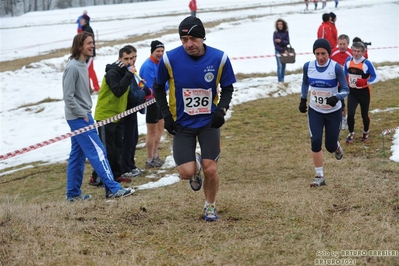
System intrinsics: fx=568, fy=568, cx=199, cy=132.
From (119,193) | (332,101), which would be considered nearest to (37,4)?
(119,193)

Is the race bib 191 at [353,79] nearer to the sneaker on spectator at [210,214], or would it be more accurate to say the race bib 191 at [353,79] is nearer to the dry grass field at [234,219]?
the dry grass field at [234,219]

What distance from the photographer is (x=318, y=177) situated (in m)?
7.99

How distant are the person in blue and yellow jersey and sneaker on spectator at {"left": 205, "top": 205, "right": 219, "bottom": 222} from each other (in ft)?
17.8

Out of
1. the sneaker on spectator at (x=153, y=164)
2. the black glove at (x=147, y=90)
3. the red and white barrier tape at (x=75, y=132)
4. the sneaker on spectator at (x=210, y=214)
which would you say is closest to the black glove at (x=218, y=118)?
the sneaker on spectator at (x=210, y=214)

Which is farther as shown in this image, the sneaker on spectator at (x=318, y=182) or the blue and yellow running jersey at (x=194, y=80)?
the sneaker on spectator at (x=318, y=182)

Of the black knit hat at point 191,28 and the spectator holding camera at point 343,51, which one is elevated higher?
the black knit hat at point 191,28

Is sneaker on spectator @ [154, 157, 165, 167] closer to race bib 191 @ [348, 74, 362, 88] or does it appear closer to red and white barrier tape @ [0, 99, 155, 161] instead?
red and white barrier tape @ [0, 99, 155, 161]

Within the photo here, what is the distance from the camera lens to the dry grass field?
182 inches

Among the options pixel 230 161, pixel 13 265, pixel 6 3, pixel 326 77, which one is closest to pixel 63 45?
pixel 230 161

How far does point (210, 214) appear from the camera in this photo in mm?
6004

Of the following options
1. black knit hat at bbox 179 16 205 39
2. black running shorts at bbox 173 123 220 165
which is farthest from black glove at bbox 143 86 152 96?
black knit hat at bbox 179 16 205 39

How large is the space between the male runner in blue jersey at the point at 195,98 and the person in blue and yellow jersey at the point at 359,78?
521cm

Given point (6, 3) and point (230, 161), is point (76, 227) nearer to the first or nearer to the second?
point (230, 161)

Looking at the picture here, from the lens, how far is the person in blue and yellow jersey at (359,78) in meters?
10.4
